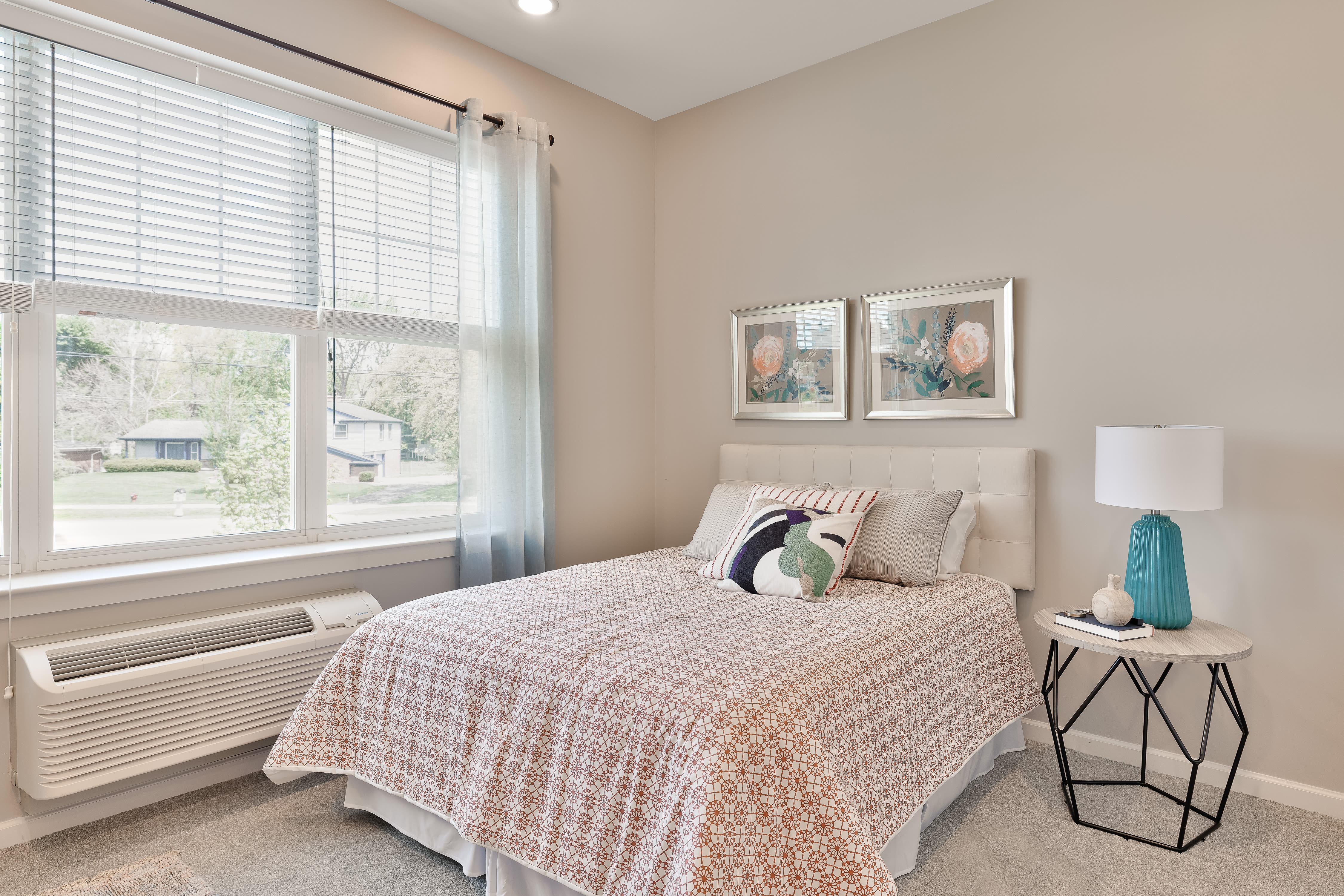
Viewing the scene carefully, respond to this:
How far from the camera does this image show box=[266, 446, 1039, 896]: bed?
1392 millimetres

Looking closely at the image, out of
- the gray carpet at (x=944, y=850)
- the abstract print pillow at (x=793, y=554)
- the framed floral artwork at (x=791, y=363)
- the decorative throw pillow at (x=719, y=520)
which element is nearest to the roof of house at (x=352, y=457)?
the gray carpet at (x=944, y=850)

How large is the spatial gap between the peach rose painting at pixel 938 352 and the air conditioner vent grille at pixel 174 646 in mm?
2414

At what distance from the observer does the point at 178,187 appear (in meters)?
2.40

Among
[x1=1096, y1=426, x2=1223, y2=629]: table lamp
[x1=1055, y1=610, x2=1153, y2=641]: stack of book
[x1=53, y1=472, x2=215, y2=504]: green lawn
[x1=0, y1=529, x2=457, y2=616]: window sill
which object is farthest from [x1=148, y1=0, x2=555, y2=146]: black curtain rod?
[x1=1055, y1=610, x2=1153, y2=641]: stack of book

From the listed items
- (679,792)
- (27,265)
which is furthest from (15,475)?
(679,792)

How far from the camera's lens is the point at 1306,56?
7.36 feet

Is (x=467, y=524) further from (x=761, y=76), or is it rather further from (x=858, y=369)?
(x=761, y=76)

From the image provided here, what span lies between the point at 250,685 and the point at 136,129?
5.80ft

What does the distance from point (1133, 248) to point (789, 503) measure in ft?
4.84

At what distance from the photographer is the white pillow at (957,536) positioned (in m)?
2.72

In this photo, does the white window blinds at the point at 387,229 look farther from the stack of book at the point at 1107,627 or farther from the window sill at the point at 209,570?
the stack of book at the point at 1107,627

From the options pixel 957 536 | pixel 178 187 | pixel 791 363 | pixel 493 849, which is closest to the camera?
pixel 493 849

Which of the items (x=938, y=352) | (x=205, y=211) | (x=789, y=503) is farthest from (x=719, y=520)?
(x=205, y=211)

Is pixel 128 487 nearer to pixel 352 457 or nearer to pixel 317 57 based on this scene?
pixel 352 457
